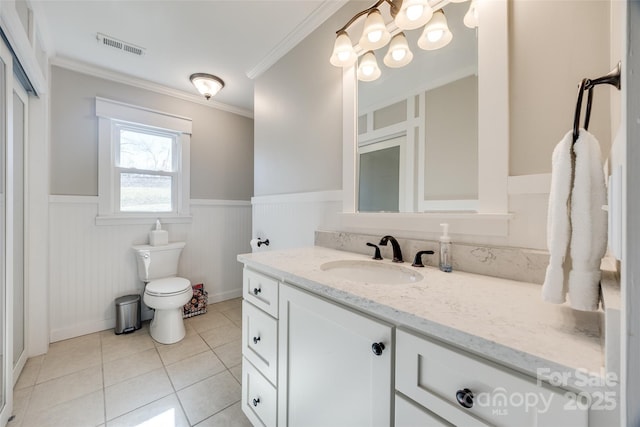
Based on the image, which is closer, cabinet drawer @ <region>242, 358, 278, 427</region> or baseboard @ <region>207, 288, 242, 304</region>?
cabinet drawer @ <region>242, 358, 278, 427</region>

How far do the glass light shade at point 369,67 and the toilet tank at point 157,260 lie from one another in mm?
2214

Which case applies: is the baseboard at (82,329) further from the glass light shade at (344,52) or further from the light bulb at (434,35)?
the light bulb at (434,35)

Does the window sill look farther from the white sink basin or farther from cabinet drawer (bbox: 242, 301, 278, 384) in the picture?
the white sink basin

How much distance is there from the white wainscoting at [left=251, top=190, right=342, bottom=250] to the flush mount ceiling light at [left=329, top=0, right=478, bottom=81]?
28.5 inches

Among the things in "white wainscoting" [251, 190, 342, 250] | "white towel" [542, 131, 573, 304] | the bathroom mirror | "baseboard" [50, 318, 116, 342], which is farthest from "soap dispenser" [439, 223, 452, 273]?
"baseboard" [50, 318, 116, 342]

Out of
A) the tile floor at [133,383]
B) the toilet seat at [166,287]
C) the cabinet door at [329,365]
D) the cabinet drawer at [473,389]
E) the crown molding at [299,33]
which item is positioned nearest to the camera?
the cabinet drawer at [473,389]

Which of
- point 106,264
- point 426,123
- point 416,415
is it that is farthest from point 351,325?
point 106,264

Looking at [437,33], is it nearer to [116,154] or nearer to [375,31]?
[375,31]

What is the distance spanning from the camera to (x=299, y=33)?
1728mm

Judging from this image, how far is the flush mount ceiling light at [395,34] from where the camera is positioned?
3.47 ft

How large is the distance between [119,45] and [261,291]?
7.13ft

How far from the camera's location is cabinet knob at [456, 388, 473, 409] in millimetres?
498

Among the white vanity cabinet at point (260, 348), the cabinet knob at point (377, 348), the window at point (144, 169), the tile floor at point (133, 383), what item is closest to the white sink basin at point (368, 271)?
the white vanity cabinet at point (260, 348)

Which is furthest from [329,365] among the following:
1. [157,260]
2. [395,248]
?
[157,260]
